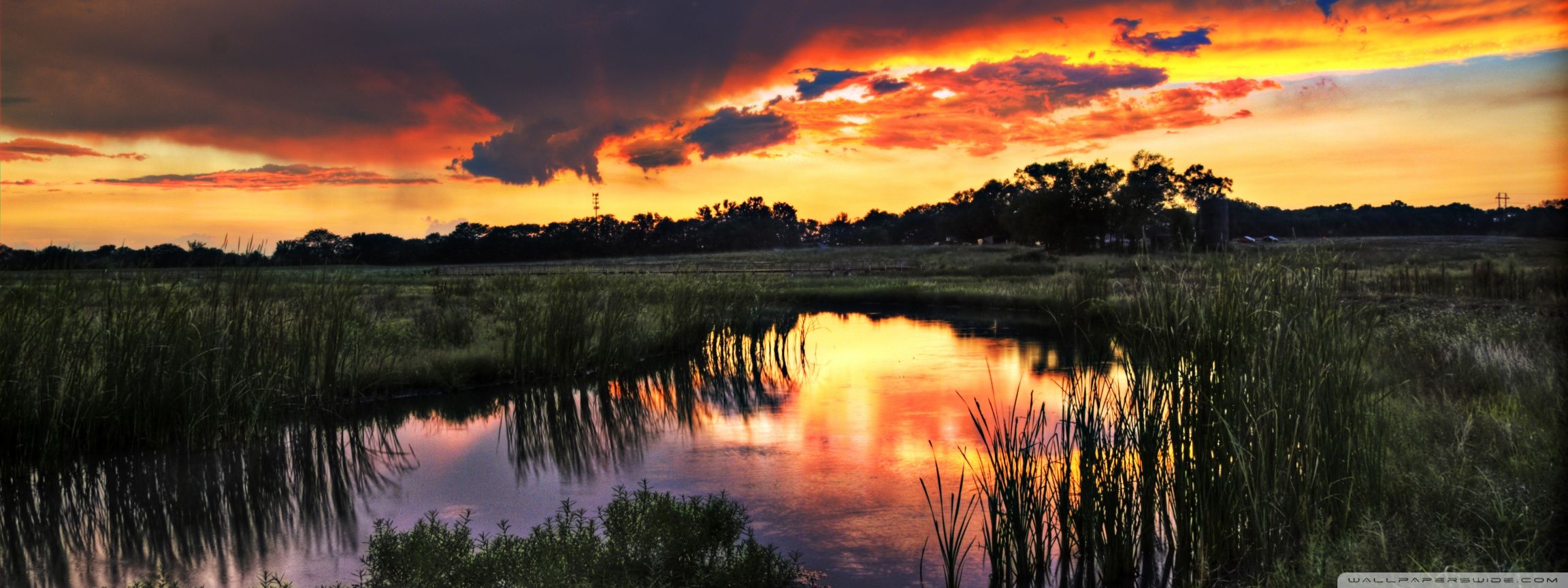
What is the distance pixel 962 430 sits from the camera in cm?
1109

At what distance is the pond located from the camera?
675 centimetres

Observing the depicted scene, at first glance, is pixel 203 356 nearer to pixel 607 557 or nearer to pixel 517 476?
pixel 517 476

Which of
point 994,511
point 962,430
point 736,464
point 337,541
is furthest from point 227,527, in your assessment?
point 962,430

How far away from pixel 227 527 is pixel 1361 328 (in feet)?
30.2

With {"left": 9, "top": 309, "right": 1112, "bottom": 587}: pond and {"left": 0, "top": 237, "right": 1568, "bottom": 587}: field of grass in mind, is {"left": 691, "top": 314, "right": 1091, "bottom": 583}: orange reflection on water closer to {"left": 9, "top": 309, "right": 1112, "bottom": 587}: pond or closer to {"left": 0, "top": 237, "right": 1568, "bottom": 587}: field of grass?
{"left": 9, "top": 309, "right": 1112, "bottom": 587}: pond

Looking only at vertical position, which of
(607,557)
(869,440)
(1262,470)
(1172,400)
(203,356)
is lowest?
(869,440)

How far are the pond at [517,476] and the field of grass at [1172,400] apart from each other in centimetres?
49

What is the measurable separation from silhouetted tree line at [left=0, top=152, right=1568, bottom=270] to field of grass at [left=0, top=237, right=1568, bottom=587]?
108 cm

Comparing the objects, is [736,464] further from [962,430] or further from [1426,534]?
[1426,534]

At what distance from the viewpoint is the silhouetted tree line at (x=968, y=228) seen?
10.9 m

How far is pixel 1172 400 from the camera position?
5.74 m

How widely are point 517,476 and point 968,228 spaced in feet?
314

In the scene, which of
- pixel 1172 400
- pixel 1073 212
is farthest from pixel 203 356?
pixel 1073 212

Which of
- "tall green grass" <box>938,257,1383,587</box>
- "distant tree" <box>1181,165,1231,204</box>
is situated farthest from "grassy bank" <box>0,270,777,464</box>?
"distant tree" <box>1181,165,1231,204</box>
